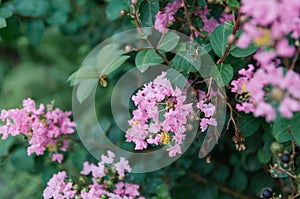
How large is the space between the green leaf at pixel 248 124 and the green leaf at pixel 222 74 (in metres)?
0.20

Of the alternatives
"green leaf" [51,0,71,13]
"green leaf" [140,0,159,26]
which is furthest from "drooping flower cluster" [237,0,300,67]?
"green leaf" [51,0,71,13]

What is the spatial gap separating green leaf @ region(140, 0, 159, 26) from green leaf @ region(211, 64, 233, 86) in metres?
0.22

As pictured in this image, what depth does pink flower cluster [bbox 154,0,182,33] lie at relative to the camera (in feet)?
3.94

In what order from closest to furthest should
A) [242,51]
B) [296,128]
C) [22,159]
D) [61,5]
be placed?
1. [296,128]
2. [242,51]
3. [22,159]
4. [61,5]

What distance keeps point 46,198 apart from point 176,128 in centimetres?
39

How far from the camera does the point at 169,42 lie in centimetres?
113

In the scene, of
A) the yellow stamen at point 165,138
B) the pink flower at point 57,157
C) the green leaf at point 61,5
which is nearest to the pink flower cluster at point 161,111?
the yellow stamen at point 165,138

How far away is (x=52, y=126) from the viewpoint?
4.37ft

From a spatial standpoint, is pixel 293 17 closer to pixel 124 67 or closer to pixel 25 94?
pixel 124 67

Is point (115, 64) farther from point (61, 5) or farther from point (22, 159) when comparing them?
point (61, 5)

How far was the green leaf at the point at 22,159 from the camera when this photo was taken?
60.4 inches

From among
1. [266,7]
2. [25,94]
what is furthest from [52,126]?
[25,94]

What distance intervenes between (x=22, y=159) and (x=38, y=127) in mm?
333

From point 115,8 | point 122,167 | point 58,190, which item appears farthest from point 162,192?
point 115,8
